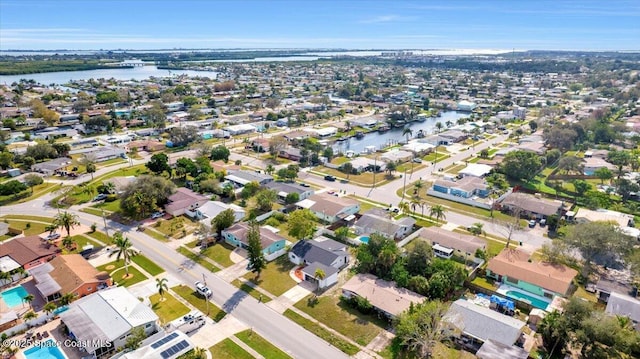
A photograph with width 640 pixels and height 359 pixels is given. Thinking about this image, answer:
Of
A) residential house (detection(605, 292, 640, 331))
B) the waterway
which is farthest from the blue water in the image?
the waterway

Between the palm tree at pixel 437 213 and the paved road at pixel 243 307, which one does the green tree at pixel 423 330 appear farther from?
the palm tree at pixel 437 213

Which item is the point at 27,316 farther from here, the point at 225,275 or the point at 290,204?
the point at 290,204

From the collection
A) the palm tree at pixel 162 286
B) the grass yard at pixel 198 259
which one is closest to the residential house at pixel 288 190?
the grass yard at pixel 198 259

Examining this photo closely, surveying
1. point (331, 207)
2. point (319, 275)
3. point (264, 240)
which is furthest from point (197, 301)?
point (331, 207)

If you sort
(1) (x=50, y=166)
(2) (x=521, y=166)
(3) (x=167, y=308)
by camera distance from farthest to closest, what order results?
(1) (x=50, y=166) < (2) (x=521, y=166) < (3) (x=167, y=308)

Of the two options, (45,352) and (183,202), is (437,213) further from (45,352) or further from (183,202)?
(45,352)

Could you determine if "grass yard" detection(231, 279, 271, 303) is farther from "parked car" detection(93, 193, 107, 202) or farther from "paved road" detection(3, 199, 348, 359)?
"parked car" detection(93, 193, 107, 202)

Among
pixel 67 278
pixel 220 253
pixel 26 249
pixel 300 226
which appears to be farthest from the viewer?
pixel 300 226

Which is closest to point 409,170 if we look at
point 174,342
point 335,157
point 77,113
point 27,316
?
point 335,157
